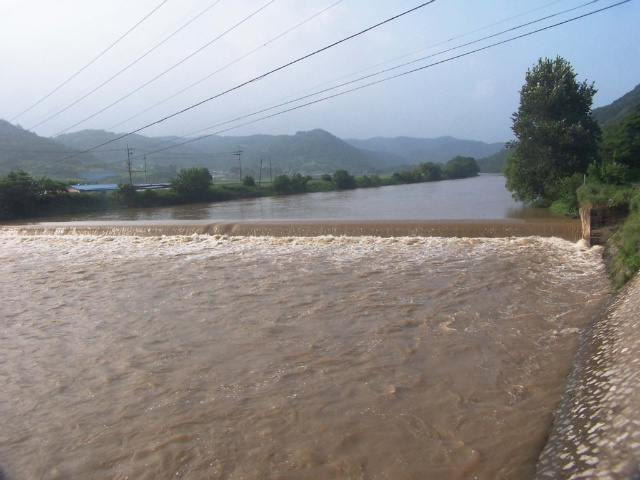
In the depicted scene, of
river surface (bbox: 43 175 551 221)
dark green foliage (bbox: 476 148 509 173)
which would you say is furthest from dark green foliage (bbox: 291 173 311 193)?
dark green foliage (bbox: 476 148 509 173)

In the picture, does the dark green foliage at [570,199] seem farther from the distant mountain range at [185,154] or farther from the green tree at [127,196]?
the distant mountain range at [185,154]

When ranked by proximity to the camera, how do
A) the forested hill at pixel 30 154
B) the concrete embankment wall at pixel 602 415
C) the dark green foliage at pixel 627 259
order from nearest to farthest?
1. the concrete embankment wall at pixel 602 415
2. the dark green foliage at pixel 627 259
3. the forested hill at pixel 30 154

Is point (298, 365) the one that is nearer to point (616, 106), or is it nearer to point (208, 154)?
point (616, 106)

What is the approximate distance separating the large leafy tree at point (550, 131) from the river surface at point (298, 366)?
26.2 feet

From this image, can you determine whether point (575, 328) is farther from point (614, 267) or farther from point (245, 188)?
point (245, 188)

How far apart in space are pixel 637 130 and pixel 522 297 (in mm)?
16610

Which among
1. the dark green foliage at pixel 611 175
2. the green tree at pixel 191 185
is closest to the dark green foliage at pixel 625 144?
the dark green foliage at pixel 611 175

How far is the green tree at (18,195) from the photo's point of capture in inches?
906

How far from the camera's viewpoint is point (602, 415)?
2.84 m

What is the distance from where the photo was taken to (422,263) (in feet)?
26.2

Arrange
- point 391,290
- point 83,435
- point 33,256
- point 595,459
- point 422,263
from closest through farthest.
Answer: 1. point 595,459
2. point 83,435
3. point 391,290
4. point 422,263
5. point 33,256

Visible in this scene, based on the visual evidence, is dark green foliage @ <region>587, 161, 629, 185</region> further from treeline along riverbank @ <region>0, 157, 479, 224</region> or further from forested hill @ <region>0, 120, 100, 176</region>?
forested hill @ <region>0, 120, 100, 176</region>

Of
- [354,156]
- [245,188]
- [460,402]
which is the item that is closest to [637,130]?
[460,402]

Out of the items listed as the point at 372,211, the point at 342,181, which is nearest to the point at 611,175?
the point at 372,211
